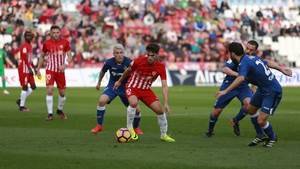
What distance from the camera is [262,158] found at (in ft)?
40.3

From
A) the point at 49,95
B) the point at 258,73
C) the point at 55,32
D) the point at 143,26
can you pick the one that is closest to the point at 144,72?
the point at 258,73

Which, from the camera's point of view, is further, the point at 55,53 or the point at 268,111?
the point at 55,53

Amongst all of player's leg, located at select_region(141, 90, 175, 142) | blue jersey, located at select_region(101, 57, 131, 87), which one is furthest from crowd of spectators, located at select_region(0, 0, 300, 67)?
player's leg, located at select_region(141, 90, 175, 142)

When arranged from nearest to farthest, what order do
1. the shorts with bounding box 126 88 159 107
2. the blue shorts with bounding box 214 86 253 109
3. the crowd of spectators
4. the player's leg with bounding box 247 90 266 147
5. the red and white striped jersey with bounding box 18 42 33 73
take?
the player's leg with bounding box 247 90 266 147
the shorts with bounding box 126 88 159 107
the blue shorts with bounding box 214 86 253 109
the red and white striped jersey with bounding box 18 42 33 73
the crowd of spectators

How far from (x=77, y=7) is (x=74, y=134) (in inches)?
1290

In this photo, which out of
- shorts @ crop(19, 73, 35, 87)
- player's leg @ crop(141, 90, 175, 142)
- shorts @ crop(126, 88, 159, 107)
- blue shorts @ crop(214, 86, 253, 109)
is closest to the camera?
player's leg @ crop(141, 90, 175, 142)

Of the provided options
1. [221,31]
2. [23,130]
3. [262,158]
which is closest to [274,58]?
[221,31]

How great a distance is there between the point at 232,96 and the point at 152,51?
2757 millimetres

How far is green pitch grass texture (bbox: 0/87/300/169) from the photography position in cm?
1159

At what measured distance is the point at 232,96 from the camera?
16781 millimetres

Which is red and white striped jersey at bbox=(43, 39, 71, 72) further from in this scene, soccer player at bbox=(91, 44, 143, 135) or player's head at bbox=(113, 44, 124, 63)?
player's head at bbox=(113, 44, 124, 63)

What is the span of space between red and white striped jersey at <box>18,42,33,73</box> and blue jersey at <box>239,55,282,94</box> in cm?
1164

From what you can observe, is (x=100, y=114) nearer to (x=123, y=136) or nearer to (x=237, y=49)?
(x=123, y=136)

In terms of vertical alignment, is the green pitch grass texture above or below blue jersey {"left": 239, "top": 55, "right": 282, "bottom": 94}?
below
